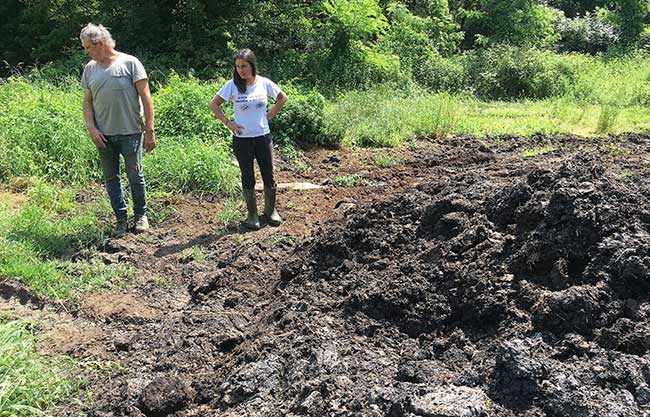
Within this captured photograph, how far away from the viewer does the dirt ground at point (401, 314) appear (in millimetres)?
3027

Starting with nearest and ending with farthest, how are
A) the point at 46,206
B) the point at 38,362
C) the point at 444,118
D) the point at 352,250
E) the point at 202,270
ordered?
the point at 38,362 < the point at 352,250 < the point at 202,270 < the point at 46,206 < the point at 444,118

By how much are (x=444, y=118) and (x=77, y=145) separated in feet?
19.3

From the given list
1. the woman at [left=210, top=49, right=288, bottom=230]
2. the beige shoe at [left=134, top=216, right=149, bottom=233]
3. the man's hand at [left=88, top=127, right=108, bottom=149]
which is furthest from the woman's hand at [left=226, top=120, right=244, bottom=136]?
the beige shoe at [left=134, top=216, right=149, bottom=233]

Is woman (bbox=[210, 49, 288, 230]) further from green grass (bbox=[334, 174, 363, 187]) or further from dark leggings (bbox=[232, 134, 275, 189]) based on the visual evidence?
green grass (bbox=[334, 174, 363, 187])

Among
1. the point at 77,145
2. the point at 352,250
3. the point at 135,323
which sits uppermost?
the point at 77,145

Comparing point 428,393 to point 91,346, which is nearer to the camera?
point 428,393

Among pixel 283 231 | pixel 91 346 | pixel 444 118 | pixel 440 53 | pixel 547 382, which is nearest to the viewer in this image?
pixel 547 382

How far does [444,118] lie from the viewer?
10.4 m

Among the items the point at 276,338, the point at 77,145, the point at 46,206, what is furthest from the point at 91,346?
the point at 77,145

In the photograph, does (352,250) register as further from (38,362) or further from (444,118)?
(444,118)

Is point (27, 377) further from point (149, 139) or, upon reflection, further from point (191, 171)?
point (191, 171)

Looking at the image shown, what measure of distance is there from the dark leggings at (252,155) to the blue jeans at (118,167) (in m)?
0.96

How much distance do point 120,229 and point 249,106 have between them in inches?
69.8

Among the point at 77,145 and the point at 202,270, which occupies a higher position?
the point at 77,145
